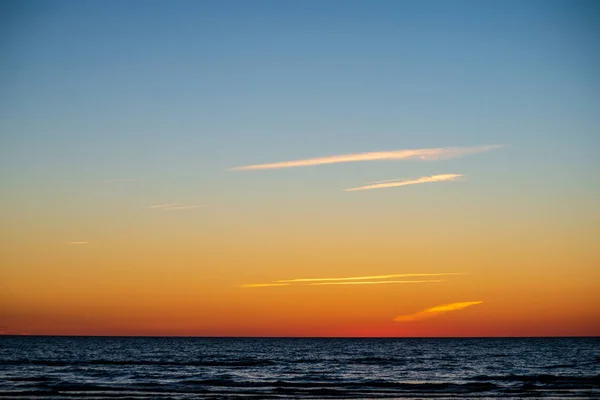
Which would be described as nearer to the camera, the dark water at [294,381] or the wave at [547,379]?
the dark water at [294,381]

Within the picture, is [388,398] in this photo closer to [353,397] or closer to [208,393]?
[353,397]

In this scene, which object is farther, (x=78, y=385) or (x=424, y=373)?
(x=424, y=373)

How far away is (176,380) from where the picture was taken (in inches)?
2336

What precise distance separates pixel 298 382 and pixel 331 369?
17.4 m

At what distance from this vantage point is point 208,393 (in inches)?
1917

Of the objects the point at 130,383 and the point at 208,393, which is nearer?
the point at 208,393

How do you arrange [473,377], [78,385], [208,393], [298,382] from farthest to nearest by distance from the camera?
[473,377], [298,382], [78,385], [208,393]

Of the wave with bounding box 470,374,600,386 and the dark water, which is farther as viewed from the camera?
the wave with bounding box 470,374,600,386

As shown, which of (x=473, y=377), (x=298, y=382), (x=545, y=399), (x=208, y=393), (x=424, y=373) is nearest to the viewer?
(x=545, y=399)

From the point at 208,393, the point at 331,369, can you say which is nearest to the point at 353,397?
the point at 208,393

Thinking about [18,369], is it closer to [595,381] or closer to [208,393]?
[208,393]

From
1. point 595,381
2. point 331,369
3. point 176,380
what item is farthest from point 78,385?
point 595,381

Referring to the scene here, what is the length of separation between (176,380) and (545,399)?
29689 millimetres

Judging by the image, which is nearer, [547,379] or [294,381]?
[547,379]
